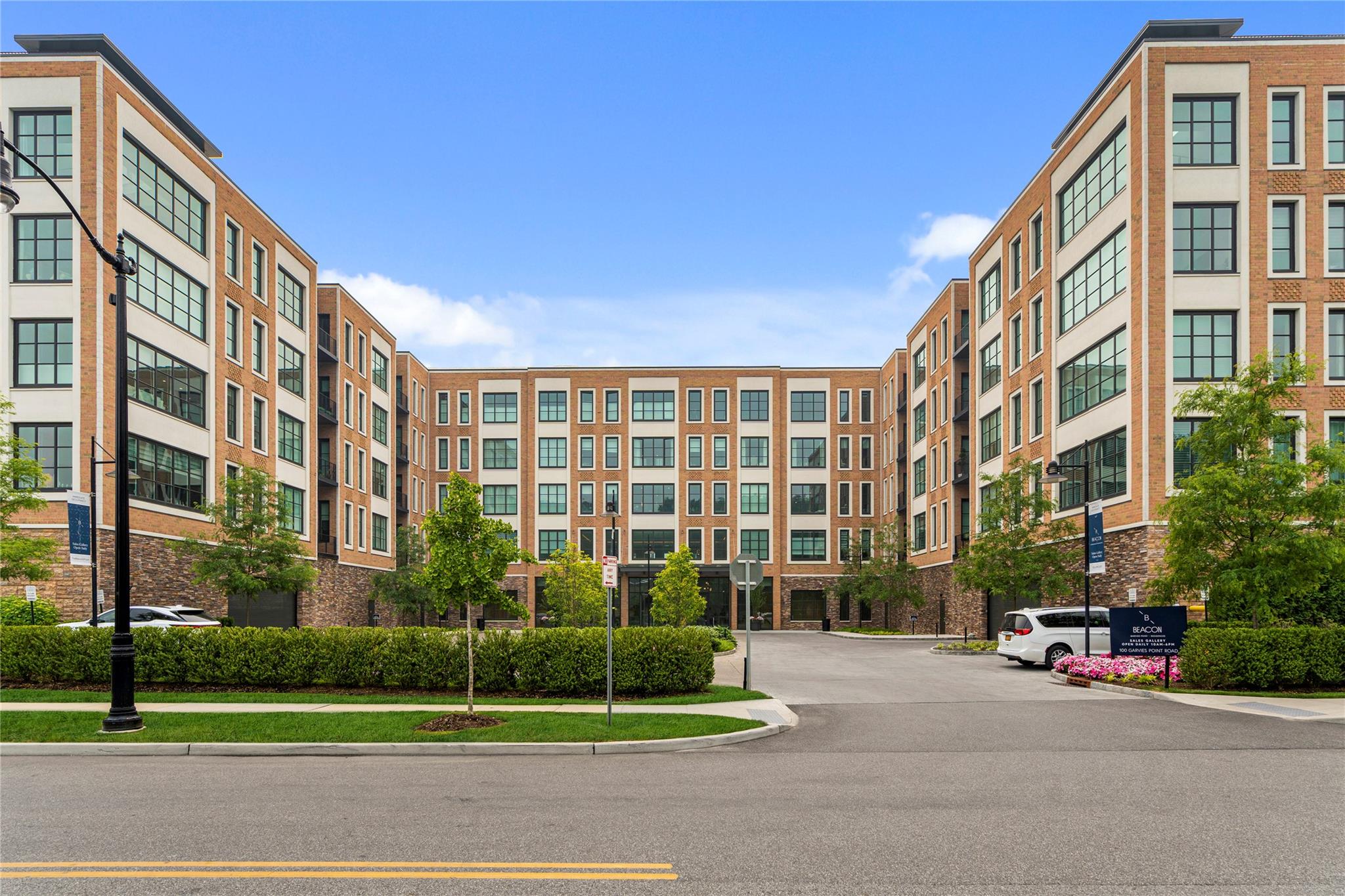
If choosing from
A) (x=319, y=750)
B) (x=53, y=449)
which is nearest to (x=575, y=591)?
(x=53, y=449)

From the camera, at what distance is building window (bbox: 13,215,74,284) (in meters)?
29.6

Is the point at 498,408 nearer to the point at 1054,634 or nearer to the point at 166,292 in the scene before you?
the point at 166,292

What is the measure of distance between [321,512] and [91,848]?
44225 millimetres

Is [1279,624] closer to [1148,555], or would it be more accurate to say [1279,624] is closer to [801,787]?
[1148,555]

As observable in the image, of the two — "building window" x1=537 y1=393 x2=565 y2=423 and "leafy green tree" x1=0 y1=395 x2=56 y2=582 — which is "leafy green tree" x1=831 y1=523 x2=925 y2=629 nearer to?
"building window" x1=537 y1=393 x2=565 y2=423

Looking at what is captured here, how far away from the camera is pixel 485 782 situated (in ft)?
34.9

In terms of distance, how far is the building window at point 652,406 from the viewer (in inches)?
2817

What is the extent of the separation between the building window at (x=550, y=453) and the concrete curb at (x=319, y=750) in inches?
2293

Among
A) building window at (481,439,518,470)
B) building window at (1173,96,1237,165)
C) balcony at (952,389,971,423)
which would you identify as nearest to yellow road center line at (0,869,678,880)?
building window at (1173,96,1237,165)

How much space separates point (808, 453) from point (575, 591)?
109ft

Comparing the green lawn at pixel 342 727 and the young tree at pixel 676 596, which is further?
the young tree at pixel 676 596

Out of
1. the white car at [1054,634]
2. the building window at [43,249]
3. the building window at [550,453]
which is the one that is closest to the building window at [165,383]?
the building window at [43,249]

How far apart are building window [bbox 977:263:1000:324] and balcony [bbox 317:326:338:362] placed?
31579 millimetres

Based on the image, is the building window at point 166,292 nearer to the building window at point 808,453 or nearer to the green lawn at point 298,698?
the green lawn at point 298,698
